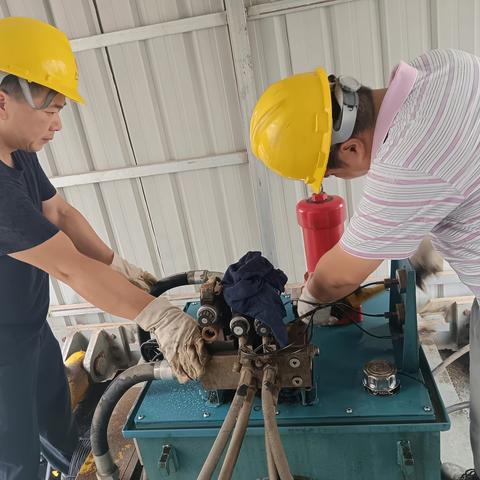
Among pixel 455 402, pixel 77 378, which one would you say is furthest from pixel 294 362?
pixel 77 378

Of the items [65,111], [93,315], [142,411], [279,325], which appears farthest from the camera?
[93,315]

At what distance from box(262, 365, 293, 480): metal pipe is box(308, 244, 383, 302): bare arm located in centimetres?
26

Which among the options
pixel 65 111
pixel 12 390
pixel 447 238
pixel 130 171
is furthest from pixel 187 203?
pixel 447 238

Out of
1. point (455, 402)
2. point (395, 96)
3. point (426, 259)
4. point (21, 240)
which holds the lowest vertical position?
point (455, 402)

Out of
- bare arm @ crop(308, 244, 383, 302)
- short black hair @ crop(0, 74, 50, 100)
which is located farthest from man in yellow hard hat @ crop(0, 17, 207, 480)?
bare arm @ crop(308, 244, 383, 302)

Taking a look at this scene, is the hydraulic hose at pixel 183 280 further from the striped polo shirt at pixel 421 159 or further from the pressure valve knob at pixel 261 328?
the striped polo shirt at pixel 421 159

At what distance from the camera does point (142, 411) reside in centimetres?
123

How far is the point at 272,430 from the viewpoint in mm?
902

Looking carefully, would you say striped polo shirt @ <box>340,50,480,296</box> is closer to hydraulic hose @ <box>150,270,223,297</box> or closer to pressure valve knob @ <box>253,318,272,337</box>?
pressure valve knob @ <box>253,318,272,337</box>

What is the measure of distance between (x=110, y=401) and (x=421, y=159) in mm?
997

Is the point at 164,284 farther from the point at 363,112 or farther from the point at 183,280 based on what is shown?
the point at 363,112

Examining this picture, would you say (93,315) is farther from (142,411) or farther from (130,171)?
(142,411)

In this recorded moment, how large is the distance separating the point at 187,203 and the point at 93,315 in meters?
1.01

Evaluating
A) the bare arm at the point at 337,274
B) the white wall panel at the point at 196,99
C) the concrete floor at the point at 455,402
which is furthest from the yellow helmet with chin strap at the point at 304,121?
the concrete floor at the point at 455,402
